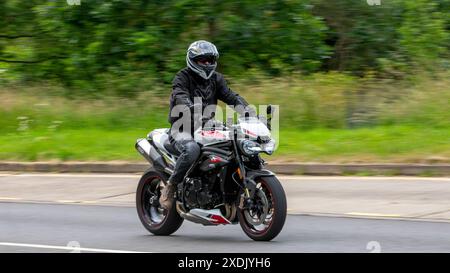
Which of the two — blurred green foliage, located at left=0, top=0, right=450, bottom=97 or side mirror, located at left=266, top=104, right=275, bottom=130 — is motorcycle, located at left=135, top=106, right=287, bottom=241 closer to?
side mirror, located at left=266, top=104, right=275, bottom=130

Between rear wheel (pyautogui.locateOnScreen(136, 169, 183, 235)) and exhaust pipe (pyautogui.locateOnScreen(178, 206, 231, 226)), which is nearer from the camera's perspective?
exhaust pipe (pyautogui.locateOnScreen(178, 206, 231, 226))

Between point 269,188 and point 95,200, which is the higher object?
point 269,188

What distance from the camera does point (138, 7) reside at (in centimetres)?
2461

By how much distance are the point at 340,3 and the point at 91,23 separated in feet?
21.7

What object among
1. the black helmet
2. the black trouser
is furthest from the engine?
the black helmet

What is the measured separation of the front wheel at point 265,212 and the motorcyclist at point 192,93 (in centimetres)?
78

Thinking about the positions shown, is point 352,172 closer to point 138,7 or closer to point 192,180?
point 192,180

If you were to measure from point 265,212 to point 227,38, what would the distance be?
15.3 metres

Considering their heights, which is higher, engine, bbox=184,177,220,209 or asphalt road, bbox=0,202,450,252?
engine, bbox=184,177,220,209

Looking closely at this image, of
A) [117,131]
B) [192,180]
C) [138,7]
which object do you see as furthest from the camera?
[138,7]

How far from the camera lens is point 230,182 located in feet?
31.7

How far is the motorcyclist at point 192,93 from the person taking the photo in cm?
970

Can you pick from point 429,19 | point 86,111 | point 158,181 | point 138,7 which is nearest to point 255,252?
point 158,181

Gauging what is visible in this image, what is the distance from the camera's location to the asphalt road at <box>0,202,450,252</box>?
9.28 metres
